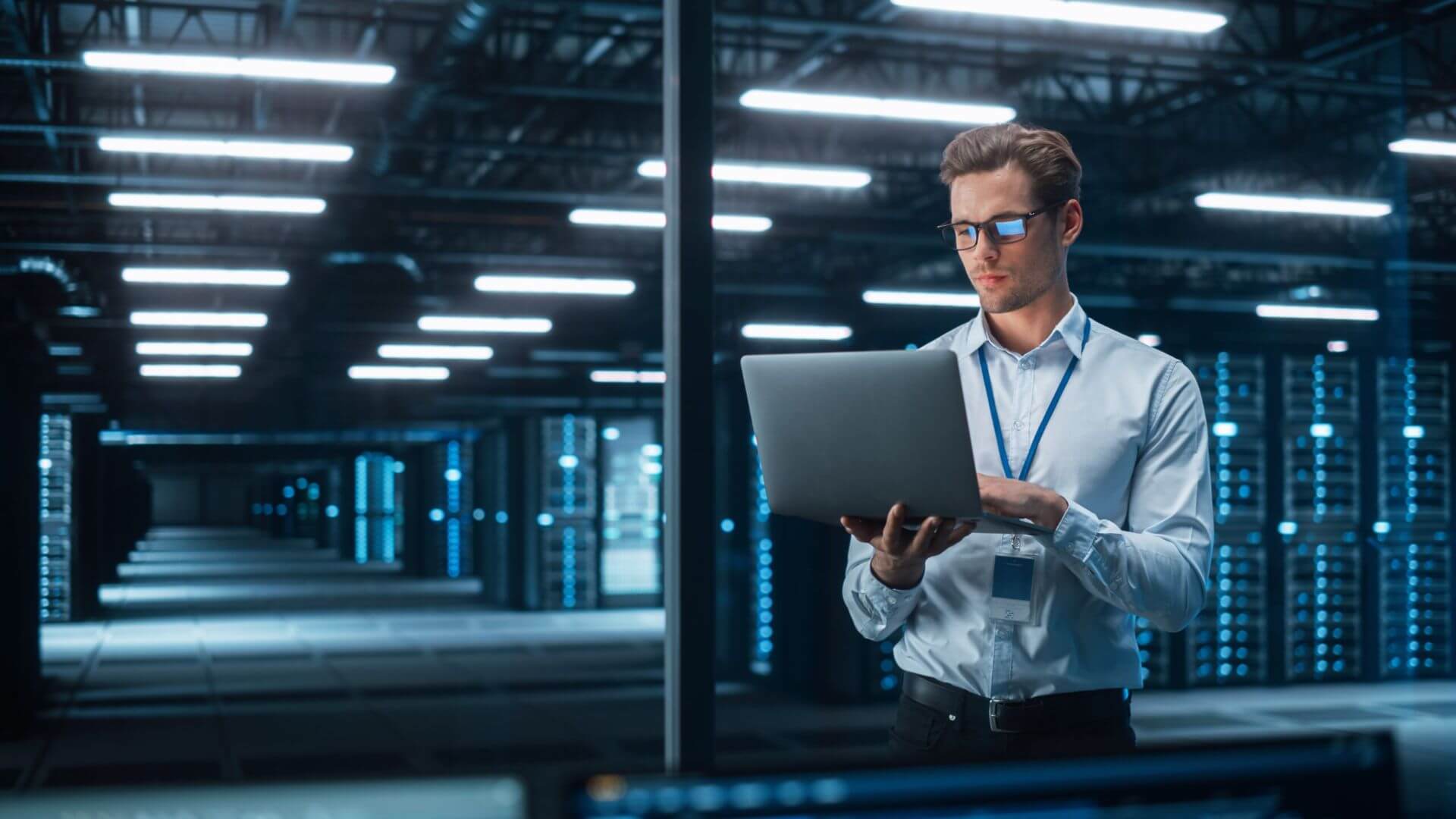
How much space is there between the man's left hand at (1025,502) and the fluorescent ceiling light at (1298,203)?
7.33 metres

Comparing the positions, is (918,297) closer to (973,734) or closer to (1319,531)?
(1319,531)

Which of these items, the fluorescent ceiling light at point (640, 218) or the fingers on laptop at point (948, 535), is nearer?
the fingers on laptop at point (948, 535)

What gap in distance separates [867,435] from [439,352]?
1368cm

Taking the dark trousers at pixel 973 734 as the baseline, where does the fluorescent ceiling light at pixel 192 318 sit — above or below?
above

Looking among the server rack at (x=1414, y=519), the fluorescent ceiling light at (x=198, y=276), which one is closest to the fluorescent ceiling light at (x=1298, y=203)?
the server rack at (x=1414, y=519)

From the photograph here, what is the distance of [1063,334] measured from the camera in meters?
1.70

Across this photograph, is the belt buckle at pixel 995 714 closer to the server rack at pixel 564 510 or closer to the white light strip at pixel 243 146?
the white light strip at pixel 243 146

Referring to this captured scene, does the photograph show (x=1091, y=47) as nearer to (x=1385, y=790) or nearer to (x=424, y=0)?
(x=424, y=0)

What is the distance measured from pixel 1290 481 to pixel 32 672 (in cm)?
810

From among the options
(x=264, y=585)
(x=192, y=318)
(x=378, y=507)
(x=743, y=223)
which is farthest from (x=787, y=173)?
(x=378, y=507)

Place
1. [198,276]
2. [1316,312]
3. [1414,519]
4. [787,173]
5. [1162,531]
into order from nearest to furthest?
[1162,531]
[787,173]
[1414,519]
[1316,312]
[198,276]

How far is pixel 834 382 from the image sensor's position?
1.55 m

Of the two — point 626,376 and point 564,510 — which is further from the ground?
point 626,376

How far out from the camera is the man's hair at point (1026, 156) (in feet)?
5.42
